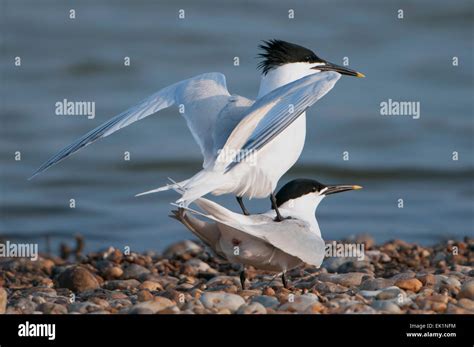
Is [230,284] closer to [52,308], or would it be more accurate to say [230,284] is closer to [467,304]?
[52,308]

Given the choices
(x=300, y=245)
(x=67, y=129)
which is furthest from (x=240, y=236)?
(x=67, y=129)

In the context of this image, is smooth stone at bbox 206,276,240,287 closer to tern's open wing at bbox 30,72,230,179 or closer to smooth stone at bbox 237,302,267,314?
tern's open wing at bbox 30,72,230,179

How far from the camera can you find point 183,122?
12.6 metres

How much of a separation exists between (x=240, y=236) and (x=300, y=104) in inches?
31.5

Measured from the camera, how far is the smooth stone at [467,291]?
18.7ft

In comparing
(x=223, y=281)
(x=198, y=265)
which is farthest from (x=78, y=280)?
(x=198, y=265)

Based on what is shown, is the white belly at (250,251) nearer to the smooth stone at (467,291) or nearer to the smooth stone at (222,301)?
the smooth stone at (222,301)

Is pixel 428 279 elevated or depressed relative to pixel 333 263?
depressed

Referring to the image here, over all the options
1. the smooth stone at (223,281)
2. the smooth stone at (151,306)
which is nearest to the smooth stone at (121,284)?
the smooth stone at (223,281)

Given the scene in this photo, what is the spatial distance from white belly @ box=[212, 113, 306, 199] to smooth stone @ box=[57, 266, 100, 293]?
953 mm

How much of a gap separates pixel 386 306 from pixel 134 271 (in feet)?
7.55

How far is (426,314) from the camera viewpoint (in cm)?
525

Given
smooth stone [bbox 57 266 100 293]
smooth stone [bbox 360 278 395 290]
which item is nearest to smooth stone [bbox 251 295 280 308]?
smooth stone [bbox 360 278 395 290]
